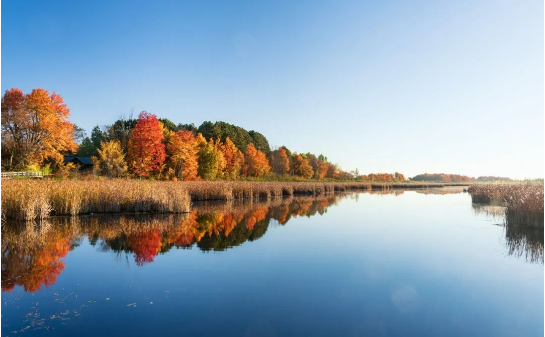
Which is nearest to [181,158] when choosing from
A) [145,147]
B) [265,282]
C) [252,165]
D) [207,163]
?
[145,147]

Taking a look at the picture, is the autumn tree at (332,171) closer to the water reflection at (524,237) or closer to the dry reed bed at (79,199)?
the dry reed bed at (79,199)

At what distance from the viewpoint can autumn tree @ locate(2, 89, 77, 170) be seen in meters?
38.2

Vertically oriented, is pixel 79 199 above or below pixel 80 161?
below

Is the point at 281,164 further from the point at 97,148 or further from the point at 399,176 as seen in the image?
the point at 399,176

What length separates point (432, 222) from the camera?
17.8m

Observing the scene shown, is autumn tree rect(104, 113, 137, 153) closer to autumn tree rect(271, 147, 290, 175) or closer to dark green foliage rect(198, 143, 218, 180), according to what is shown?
dark green foliage rect(198, 143, 218, 180)

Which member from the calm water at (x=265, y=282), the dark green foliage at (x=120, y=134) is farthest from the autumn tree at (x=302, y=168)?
the calm water at (x=265, y=282)

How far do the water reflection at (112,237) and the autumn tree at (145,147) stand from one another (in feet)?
84.1

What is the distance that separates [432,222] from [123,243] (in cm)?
1416

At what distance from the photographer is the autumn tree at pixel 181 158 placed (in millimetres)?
44062

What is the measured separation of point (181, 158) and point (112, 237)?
32.4 metres

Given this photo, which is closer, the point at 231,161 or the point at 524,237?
the point at 524,237

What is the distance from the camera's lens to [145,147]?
41.7 metres

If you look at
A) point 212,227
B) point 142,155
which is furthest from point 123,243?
point 142,155
